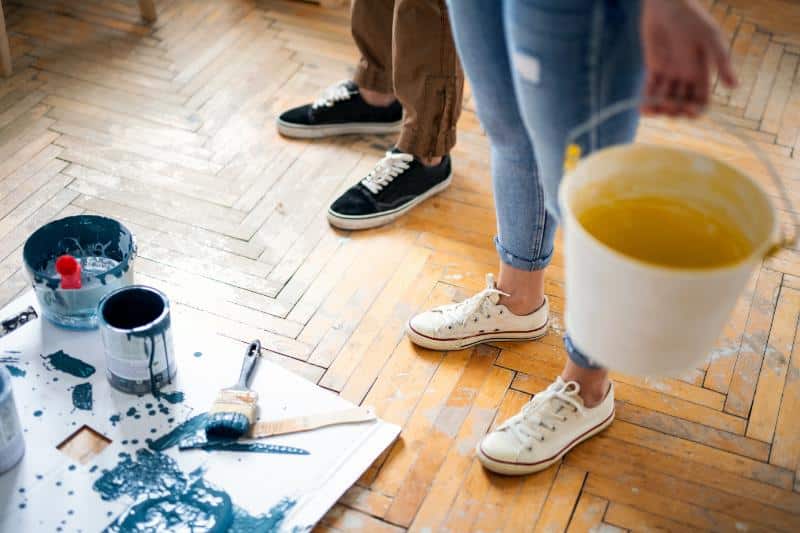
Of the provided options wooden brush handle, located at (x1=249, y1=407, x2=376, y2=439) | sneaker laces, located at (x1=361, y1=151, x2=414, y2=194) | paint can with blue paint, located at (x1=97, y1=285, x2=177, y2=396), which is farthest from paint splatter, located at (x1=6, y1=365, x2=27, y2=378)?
sneaker laces, located at (x1=361, y1=151, x2=414, y2=194)

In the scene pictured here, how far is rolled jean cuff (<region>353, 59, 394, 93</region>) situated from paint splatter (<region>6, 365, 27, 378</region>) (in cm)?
90

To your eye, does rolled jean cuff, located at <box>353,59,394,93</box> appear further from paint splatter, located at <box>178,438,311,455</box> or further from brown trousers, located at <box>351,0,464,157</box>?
paint splatter, located at <box>178,438,311,455</box>

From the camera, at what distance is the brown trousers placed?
154 cm

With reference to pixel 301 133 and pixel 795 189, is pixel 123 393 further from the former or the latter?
pixel 795 189

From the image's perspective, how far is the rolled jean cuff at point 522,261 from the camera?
4.37ft

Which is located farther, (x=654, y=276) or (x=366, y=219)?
(x=366, y=219)

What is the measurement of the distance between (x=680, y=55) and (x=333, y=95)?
1.20m

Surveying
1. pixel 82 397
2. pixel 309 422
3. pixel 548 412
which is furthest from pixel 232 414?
pixel 548 412

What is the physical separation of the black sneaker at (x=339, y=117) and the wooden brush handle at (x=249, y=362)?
0.64 m

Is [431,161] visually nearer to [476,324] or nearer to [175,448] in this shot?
[476,324]

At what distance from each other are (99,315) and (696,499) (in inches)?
34.9

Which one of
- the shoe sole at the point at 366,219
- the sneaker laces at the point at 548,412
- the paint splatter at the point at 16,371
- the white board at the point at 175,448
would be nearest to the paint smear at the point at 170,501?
the white board at the point at 175,448

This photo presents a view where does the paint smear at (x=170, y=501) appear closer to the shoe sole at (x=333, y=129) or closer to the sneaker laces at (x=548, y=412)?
the sneaker laces at (x=548, y=412)

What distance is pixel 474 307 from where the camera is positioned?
142 centimetres
